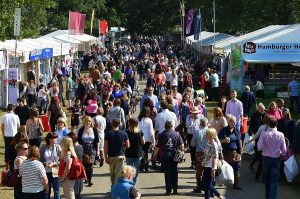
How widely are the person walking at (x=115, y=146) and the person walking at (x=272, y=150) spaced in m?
2.46

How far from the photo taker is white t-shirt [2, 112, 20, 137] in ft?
53.8

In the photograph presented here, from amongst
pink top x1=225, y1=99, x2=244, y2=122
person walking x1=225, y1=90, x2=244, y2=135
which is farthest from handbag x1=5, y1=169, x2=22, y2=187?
pink top x1=225, y1=99, x2=244, y2=122

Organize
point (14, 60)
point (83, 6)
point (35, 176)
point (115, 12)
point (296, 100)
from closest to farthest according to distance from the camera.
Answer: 1. point (35, 176)
2. point (296, 100)
3. point (14, 60)
4. point (83, 6)
5. point (115, 12)

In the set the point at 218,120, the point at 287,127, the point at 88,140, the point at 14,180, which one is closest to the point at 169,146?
the point at 88,140

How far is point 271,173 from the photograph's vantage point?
41.7ft

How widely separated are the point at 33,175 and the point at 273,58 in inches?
836

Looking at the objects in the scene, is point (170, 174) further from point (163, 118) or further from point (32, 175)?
point (32, 175)

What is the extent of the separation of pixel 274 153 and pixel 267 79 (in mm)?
21322

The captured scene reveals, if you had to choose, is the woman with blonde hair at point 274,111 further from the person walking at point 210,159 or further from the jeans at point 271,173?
the person walking at point 210,159

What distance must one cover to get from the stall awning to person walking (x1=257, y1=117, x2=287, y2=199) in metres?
17.7

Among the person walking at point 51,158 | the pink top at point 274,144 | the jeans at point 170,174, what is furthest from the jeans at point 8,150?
the pink top at point 274,144

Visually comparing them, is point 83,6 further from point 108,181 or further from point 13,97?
point 108,181

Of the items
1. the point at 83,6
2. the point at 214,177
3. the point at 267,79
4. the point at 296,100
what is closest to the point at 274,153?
the point at 214,177

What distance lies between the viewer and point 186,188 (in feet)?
47.3
